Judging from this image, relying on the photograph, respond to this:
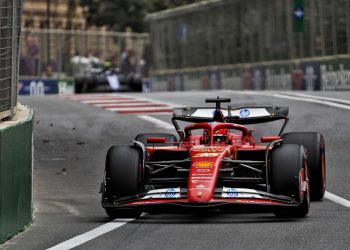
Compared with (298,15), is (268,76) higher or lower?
lower

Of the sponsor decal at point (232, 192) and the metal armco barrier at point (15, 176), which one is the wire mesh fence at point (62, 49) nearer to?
the metal armco barrier at point (15, 176)

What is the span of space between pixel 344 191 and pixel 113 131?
8.06m

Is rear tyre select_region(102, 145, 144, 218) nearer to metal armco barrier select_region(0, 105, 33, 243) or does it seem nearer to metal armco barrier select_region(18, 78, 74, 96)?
metal armco barrier select_region(0, 105, 33, 243)

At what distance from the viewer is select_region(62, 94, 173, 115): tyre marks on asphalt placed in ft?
86.5

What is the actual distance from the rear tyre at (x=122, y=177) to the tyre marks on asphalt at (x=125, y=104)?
13639 mm

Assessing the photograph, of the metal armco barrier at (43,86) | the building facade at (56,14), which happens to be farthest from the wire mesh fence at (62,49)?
the building facade at (56,14)

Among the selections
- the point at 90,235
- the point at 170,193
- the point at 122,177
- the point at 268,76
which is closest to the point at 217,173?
the point at 170,193

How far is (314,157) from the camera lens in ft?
43.2

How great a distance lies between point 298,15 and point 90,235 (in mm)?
29929

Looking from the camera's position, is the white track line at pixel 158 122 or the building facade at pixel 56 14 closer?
the white track line at pixel 158 122

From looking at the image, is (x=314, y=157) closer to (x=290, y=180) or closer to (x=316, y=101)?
(x=290, y=180)

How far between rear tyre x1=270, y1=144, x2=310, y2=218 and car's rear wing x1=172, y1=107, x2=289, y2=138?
65.8 inches

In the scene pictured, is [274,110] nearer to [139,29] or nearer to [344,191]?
[344,191]

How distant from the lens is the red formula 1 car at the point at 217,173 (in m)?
11.6
